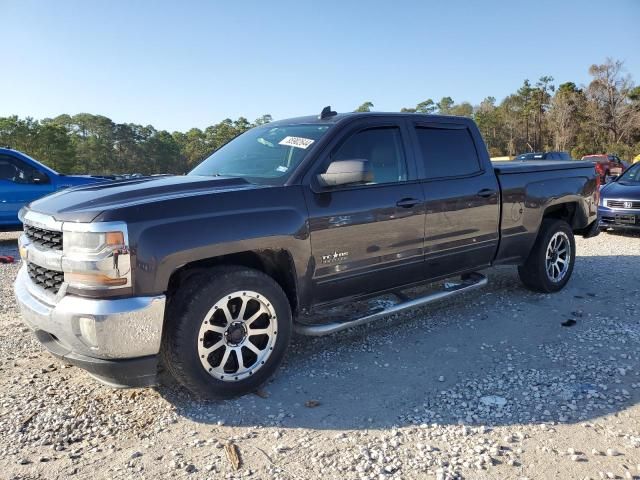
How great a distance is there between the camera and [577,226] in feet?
19.2

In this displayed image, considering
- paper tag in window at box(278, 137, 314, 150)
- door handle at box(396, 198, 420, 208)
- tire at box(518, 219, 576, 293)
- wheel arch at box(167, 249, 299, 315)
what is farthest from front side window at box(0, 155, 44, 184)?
tire at box(518, 219, 576, 293)

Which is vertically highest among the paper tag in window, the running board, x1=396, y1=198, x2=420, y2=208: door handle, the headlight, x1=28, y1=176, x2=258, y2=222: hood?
the paper tag in window

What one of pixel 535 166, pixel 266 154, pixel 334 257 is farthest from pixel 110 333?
pixel 535 166

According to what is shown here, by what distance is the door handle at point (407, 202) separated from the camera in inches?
155

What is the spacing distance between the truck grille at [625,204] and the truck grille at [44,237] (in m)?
9.61

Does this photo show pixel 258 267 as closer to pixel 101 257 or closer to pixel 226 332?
pixel 226 332

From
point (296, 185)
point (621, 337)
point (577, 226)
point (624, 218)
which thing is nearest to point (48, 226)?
point (296, 185)

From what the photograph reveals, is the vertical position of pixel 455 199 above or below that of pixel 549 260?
above

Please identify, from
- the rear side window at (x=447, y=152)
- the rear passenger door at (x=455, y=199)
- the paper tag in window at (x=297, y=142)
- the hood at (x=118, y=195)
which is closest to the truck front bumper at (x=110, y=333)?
the hood at (x=118, y=195)

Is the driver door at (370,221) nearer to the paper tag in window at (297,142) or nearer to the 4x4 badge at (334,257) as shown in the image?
the 4x4 badge at (334,257)

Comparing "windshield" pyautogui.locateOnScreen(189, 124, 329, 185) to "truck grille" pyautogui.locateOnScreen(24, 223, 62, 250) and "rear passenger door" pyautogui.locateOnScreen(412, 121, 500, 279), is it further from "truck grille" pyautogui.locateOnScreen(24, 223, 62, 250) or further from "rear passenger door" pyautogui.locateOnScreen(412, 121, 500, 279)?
"truck grille" pyautogui.locateOnScreen(24, 223, 62, 250)

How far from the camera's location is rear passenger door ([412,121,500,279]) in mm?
4250

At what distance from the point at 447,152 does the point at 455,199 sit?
0.48 m

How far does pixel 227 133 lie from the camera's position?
62.3 m
